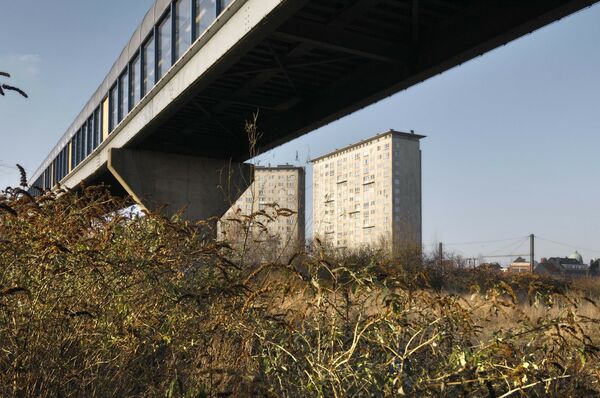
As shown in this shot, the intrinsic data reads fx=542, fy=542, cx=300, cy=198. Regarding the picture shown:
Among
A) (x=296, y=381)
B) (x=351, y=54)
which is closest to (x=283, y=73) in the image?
(x=351, y=54)

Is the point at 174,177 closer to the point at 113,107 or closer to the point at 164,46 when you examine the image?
the point at 113,107

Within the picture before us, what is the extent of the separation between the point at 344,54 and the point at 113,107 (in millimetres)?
12765

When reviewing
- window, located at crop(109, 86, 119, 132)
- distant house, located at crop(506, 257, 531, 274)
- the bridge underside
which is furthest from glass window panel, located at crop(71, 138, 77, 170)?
distant house, located at crop(506, 257, 531, 274)

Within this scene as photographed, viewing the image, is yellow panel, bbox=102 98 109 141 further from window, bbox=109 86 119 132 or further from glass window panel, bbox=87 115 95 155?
glass window panel, bbox=87 115 95 155

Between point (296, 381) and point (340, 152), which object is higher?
point (340, 152)

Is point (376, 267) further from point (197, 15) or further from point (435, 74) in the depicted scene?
point (197, 15)

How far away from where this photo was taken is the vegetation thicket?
Answer: 2729 mm

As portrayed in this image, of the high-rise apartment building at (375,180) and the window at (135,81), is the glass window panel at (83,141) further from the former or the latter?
the high-rise apartment building at (375,180)

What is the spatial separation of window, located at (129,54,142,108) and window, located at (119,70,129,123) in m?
0.42

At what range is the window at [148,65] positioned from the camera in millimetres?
17453

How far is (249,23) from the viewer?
1044 cm

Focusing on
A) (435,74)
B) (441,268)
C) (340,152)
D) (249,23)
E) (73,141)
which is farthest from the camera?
(340,152)

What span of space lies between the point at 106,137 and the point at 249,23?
14.1 m

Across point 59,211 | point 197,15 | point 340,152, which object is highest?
point 340,152
